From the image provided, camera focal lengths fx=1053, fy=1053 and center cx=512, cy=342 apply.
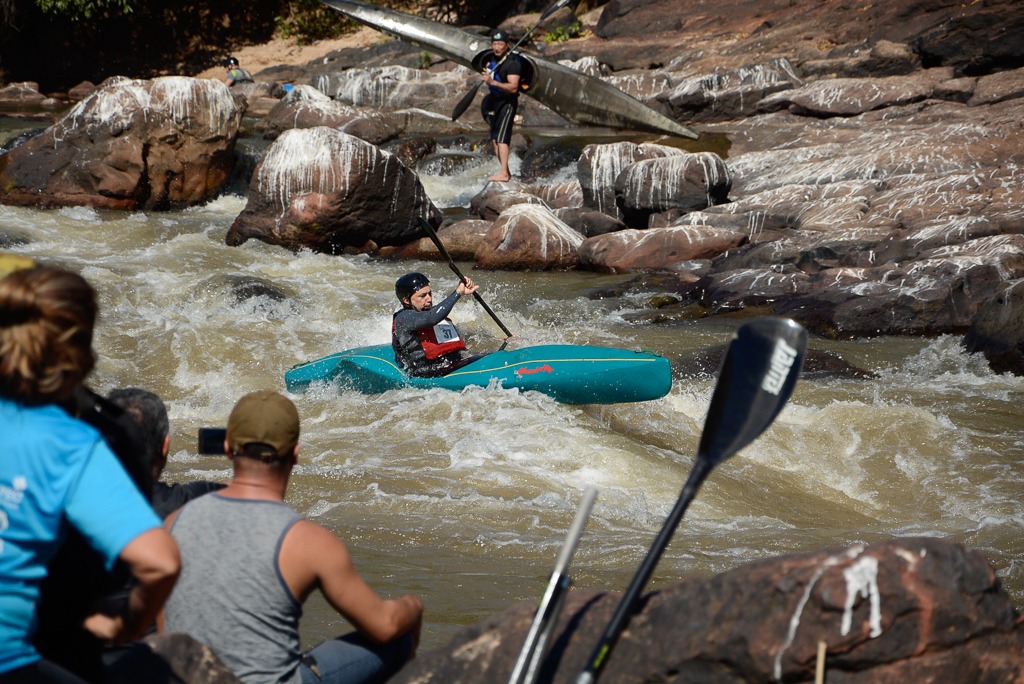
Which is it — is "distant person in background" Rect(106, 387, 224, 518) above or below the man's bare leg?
above

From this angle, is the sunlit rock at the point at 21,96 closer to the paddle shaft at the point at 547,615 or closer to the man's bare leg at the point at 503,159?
the man's bare leg at the point at 503,159

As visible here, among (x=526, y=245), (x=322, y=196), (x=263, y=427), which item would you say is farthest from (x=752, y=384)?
(x=322, y=196)

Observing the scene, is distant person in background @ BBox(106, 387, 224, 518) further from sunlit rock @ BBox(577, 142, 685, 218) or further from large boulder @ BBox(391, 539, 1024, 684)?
sunlit rock @ BBox(577, 142, 685, 218)

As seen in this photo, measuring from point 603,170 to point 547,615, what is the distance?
30.9 feet

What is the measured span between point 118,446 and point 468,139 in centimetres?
1325

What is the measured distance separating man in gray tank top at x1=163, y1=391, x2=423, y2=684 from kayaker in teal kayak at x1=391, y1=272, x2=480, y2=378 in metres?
3.96

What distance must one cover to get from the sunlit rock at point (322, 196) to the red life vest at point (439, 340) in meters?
4.20

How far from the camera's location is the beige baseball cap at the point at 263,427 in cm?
201

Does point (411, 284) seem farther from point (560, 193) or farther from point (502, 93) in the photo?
point (502, 93)

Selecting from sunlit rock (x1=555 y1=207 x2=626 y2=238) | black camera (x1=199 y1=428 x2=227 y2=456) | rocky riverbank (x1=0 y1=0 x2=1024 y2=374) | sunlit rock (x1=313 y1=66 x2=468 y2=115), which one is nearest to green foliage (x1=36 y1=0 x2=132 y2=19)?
sunlit rock (x1=313 y1=66 x2=468 y2=115)

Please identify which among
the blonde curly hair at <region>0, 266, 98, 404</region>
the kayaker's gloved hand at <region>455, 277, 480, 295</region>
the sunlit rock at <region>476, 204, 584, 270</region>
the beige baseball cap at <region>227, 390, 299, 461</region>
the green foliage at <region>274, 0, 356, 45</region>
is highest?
the blonde curly hair at <region>0, 266, 98, 404</region>

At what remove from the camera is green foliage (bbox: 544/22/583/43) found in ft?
67.0

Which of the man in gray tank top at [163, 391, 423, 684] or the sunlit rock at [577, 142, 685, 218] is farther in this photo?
the sunlit rock at [577, 142, 685, 218]

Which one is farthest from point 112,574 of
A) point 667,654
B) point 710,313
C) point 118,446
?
point 710,313
